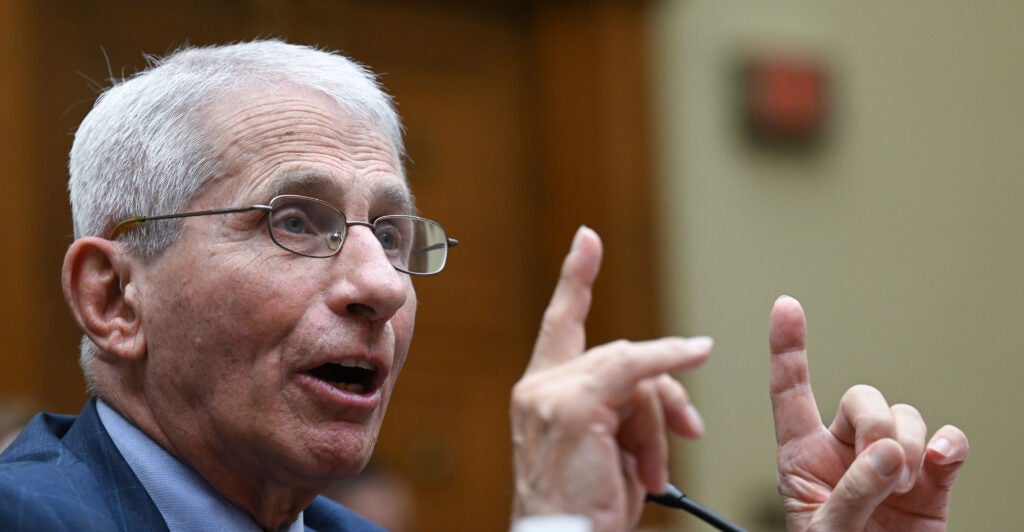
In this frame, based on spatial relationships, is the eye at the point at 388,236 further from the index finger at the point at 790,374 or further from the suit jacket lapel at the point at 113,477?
the index finger at the point at 790,374

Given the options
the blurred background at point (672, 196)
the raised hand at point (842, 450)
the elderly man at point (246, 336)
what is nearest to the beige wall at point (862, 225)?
the blurred background at point (672, 196)

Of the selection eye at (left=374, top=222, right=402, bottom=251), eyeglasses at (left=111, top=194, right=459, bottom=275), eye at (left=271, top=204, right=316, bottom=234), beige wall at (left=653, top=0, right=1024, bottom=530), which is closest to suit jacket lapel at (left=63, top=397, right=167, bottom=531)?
eyeglasses at (left=111, top=194, right=459, bottom=275)

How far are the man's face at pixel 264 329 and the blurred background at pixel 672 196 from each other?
249cm

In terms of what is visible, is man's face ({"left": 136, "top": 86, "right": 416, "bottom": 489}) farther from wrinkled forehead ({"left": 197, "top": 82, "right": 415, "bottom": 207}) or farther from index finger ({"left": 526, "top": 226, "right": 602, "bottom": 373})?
index finger ({"left": 526, "top": 226, "right": 602, "bottom": 373})

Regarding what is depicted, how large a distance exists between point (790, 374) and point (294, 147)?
35.5 inches

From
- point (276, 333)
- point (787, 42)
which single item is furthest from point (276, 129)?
point (787, 42)

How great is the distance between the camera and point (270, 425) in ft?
6.90

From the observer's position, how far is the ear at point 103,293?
86.7 inches

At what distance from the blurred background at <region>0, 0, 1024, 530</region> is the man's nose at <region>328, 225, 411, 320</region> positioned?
2.59 metres

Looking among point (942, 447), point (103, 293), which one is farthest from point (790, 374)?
point (103, 293)

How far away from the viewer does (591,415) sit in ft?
5.57

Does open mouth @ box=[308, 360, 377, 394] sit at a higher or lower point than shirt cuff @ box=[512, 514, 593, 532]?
higher

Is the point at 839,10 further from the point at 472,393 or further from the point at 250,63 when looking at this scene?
the point at 250,63

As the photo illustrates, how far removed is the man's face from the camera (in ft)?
6.95
